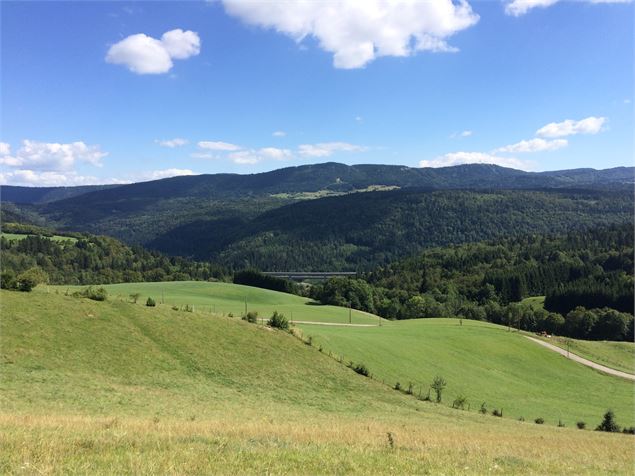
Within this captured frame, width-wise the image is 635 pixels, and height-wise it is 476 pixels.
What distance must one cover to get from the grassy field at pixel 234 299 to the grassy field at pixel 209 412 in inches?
1670

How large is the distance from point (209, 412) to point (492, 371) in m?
50.2

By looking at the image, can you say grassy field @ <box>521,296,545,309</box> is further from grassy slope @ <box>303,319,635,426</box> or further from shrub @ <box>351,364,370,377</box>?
shrub @ <box>351,364,370,377</box>

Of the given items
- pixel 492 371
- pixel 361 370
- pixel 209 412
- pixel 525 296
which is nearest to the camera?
pixel 209 412

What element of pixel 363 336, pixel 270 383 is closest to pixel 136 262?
pixel 363 336

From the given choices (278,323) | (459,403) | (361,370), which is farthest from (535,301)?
(278,323)

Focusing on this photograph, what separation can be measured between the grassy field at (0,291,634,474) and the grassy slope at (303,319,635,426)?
8.53 m

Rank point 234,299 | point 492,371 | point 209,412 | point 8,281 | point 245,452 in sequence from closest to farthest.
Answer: point 245,452, point 209,412, point 8,281, point 492,371, point 234,299

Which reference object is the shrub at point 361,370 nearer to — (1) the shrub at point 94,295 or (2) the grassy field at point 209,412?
(2) the grassy field at point 209,412

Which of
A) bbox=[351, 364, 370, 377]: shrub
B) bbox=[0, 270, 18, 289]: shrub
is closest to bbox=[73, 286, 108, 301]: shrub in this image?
bbox=[0, 270, 18, 289]: shrub

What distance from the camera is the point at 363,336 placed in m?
64.5

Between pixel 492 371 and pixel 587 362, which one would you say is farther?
pixel 587 362

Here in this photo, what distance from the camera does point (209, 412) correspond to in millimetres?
25656

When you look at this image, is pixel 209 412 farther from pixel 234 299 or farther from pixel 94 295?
pixel 234 299

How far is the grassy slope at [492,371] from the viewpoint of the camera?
51812mm
